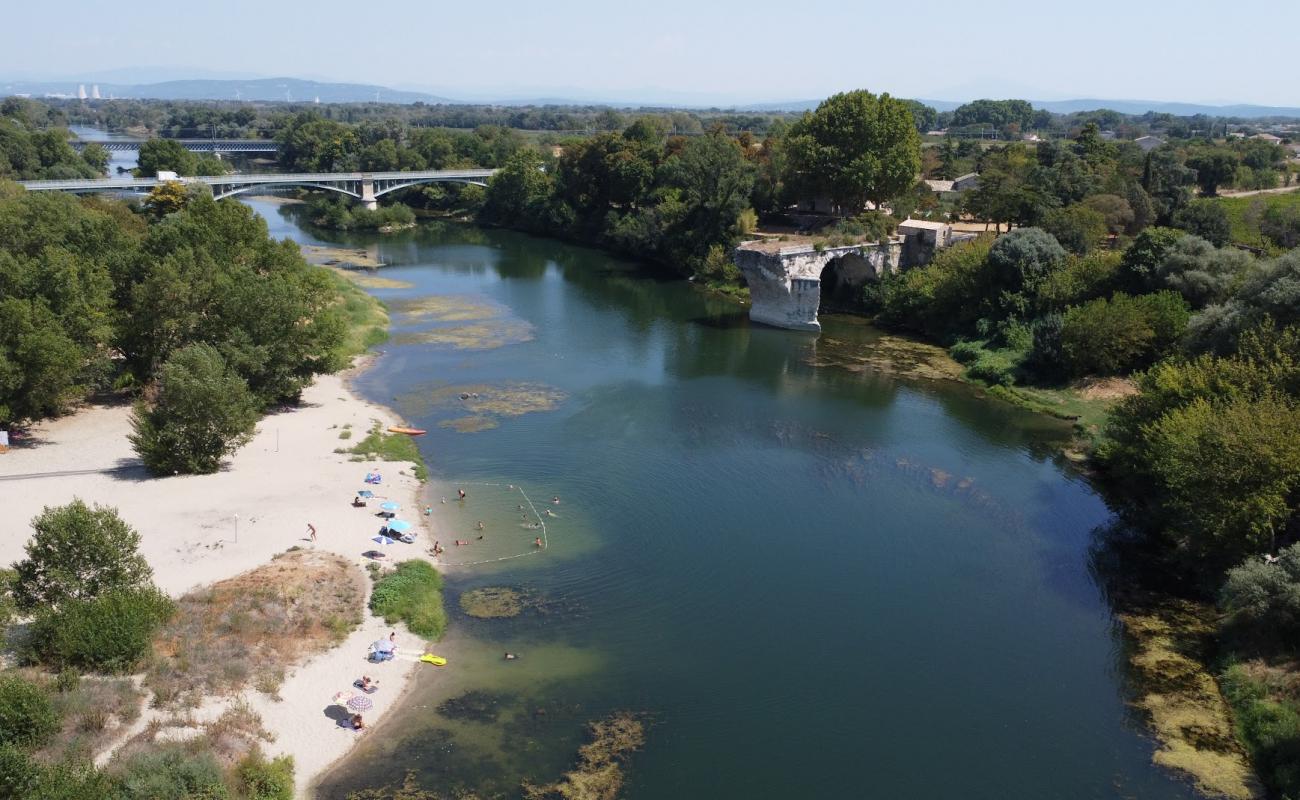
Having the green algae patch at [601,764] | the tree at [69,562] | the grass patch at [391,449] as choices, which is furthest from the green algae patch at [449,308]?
the green algae patch at [601,764]

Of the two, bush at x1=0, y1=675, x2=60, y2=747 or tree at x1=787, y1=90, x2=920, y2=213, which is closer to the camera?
bush at x1=0, y1=675, x2=60, y2=747

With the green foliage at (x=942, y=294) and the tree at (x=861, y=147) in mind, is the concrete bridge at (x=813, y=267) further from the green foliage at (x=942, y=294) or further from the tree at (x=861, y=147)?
the tree at (x=861, y=147)

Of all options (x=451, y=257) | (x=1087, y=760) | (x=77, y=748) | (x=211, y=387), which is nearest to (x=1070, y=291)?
(x=1087, y=760)

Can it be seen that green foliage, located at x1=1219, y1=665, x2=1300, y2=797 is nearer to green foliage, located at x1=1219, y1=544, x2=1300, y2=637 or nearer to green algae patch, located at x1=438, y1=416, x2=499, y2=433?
green foliage, located at x1=1219, y1=544, x2=1300, y2=637

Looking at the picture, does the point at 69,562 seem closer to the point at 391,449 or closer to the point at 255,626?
the point at 255,626

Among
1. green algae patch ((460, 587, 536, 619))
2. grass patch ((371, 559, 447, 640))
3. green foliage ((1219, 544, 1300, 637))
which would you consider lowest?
green algae patch ((460, 587, 536, 619))

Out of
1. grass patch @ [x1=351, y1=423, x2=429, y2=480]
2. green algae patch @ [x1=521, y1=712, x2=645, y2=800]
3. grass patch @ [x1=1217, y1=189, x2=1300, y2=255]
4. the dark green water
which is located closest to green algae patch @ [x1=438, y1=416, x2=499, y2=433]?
the dark green water

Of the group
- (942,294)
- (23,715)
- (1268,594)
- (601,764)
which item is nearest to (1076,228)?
(942,294)
